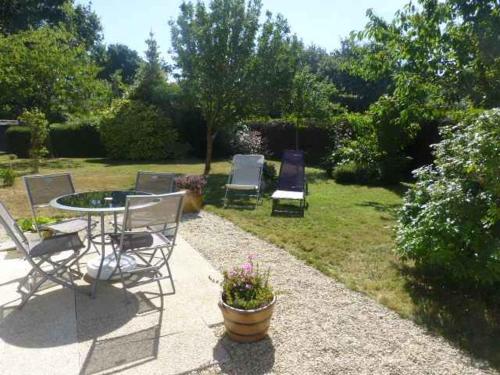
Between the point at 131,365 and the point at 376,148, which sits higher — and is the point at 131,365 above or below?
below

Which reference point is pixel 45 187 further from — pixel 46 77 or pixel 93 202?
pixel 46 77

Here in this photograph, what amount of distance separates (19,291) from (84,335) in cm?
124

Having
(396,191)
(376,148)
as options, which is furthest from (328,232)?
Answer: (376,148)

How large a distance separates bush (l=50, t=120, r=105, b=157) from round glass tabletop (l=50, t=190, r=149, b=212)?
13949mm

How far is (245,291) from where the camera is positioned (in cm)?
304

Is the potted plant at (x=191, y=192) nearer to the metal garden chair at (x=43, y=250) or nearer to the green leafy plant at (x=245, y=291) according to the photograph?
the metal garden chair at (x=43, y=250)

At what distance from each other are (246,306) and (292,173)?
6057 millimetres

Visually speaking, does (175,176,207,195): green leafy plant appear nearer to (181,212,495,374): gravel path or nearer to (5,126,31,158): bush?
(181,212,495,374): gravel path

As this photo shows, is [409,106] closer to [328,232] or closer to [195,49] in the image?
[328,232]

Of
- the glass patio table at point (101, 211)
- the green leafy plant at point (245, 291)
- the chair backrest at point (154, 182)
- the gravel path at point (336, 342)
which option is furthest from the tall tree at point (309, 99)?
the green leafy plant at point (245, 291)

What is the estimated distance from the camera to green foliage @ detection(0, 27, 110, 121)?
15.2 m

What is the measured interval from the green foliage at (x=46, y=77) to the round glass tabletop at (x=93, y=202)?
13098mm

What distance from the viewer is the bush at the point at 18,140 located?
16.7m

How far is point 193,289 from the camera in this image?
3.90 metres
